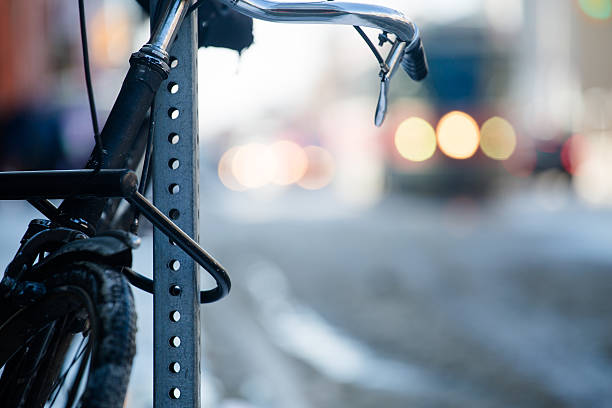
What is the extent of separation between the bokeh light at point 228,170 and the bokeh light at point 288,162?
1227mm

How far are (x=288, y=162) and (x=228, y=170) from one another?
2.09 m

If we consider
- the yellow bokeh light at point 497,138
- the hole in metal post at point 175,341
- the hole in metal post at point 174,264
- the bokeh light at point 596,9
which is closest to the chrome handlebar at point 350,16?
the hole in metal post at point 174,264

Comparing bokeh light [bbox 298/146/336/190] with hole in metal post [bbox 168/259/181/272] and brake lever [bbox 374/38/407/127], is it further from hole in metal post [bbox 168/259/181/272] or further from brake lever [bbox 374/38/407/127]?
hole in metal post [bbox 168/259/181/272]

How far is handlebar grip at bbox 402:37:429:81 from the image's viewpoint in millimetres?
1727

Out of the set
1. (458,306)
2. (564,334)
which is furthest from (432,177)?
(564,334)

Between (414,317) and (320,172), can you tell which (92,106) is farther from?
(320,172)

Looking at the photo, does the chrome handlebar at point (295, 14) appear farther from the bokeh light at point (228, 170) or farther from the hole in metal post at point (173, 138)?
the bokeh light at point (228, 170)

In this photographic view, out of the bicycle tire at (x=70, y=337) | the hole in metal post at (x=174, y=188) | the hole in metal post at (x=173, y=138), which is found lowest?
the bicycle tire at (x=70, y=337)

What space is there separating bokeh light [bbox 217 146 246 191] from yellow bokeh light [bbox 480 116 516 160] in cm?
919

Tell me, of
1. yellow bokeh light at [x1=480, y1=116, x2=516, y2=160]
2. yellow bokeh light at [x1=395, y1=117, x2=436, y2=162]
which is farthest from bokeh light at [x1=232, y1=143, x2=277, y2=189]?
yellow bokeh light at [x1=480, y1=116, x2=516, y2=160]

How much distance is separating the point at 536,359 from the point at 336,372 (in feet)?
3.79

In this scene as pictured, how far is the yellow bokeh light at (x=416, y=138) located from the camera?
491 inches

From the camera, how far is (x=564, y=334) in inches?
189

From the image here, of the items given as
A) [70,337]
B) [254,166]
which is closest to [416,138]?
[254,166]
